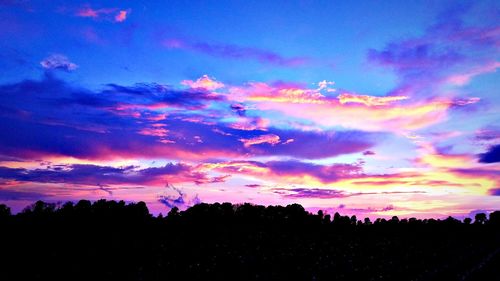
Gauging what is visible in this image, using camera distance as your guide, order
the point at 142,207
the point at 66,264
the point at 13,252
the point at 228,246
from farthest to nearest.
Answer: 1. the point at 142,207
2. the point at 228,246
3. the point at 13,252
4. the point at 66,264

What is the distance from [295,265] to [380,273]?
7.12 m

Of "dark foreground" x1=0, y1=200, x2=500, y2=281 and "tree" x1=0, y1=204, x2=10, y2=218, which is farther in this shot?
"tree" x1=0, y1=204, x2=10, y2=218

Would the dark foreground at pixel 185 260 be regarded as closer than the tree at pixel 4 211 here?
Yes

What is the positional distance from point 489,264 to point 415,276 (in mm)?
15425

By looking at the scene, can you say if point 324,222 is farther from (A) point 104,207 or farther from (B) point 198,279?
(B) point 198,279

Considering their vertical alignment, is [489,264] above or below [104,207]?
below

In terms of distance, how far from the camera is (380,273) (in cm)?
3722

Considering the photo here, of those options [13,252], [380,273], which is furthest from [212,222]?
[380,273]

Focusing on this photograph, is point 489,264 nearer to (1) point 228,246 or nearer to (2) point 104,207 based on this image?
(1) point 228,246

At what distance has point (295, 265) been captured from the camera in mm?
40312

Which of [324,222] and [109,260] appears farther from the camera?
[324,222]

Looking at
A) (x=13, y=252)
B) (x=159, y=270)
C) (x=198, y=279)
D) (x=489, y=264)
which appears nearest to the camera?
(x=198, y=279)

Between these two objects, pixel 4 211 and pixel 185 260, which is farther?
pixel 4 211

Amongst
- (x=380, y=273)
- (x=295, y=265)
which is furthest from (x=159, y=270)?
(x=380, y=273)
